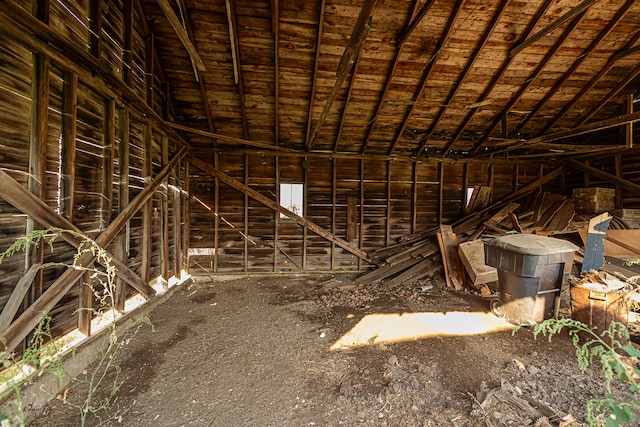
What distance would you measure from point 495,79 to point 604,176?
4897mm

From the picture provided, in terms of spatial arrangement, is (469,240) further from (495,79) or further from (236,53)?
(236,53)

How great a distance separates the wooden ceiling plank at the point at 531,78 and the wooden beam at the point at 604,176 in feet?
10.3

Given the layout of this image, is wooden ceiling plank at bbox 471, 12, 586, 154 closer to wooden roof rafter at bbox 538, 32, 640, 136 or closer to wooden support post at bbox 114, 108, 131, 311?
wooden roof rafter at bbox 538, 32, 640, 136

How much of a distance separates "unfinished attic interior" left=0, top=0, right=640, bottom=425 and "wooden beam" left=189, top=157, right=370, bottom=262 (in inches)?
2.3

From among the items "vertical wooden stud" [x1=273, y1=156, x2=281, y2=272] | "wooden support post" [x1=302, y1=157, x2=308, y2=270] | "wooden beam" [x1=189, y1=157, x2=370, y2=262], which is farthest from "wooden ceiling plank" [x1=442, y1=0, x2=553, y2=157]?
"vertical wooden stud" [x1=273, y1=156, x2=281, y2=272]

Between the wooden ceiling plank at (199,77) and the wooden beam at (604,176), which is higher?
the wooden ceiling plank at (199,77)

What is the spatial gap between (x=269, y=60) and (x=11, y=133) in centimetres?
408

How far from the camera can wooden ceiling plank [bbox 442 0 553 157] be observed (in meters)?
4.57

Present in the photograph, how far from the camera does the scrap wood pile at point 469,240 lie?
5.98 meters

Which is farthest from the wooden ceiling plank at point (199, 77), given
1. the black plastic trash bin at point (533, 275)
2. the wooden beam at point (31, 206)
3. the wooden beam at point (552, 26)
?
the black plastic trash bin at point (533, 275)

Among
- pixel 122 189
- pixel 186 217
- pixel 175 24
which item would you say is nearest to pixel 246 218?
pixel 186 217

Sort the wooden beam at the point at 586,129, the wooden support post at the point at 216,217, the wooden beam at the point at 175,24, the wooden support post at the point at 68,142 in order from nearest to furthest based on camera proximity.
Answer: the wooden support post at the point at 68,142 → the wooden beam at the point at 175,24 → the wooden beam at the point at 586,129 → the wooden support post at the point at 216,217

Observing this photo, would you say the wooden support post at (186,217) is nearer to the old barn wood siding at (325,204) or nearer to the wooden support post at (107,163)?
the old barn wood siding at (325,204)

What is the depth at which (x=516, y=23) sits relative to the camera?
4.82 meters
